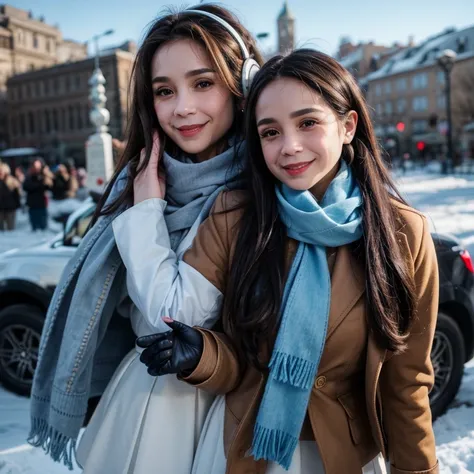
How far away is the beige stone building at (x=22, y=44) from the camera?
6750 centimetres

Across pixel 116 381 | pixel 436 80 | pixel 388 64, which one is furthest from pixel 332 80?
pixel 388 64

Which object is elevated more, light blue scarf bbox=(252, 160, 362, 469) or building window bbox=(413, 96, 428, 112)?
building window bbox=(413, 96, 428, 112)

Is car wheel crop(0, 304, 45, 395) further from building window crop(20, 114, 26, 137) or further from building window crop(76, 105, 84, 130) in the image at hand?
building window crop(20, 114, 26, 137)

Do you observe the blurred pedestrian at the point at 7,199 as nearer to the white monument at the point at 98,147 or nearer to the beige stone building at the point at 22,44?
the white monument at the point at 98,147

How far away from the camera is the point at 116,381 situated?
73.2 inches

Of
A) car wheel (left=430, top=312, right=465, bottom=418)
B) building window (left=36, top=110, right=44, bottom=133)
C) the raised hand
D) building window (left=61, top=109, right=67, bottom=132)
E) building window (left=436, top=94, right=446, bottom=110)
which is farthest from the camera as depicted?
building window (left=36, top=110, right=44, bottom=133)

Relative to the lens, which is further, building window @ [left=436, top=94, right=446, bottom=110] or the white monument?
building window @ [left=436, top=94, right=446, bottom=110]

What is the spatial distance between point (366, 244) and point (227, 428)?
2.33 feet

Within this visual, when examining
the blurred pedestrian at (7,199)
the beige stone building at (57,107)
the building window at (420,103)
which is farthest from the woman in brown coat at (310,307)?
the building window at (420,103)

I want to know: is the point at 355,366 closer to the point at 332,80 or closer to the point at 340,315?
the point at 340,315

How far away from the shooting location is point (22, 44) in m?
70.4

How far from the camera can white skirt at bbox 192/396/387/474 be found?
5.27 feet

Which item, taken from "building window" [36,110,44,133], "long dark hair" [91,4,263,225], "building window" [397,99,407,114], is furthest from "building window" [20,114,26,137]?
"long dark hair" [91,4,263,225]

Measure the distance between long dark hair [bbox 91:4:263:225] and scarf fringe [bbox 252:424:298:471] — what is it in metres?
0.92
